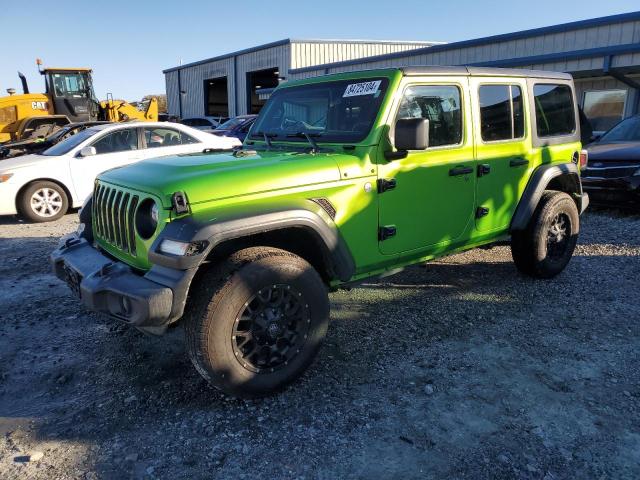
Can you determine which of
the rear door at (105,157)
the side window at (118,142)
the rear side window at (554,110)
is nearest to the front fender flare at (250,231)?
the rear side window at (554,110)

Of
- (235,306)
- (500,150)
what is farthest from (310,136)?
(500,150)

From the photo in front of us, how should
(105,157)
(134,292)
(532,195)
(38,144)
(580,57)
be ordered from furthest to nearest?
1. (580,57)
2. (38,144)
3. (105,157)
4. (532,195)
5. (134,292)

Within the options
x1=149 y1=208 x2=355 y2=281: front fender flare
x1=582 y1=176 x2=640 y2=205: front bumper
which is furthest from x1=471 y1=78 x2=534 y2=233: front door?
x1=582 y1=176 x2=640 y2=205: front bumper

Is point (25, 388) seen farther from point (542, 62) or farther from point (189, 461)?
point (542, 62)

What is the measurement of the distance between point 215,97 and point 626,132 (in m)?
29.8

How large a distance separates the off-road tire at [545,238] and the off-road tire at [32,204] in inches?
272

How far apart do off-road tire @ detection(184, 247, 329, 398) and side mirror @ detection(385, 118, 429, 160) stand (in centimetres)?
105

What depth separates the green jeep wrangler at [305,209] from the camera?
9.36 feet

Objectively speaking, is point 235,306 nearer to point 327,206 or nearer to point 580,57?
point 327,206

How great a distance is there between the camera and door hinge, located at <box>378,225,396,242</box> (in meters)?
3.59

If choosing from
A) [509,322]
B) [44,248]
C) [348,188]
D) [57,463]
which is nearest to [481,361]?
[509,322]

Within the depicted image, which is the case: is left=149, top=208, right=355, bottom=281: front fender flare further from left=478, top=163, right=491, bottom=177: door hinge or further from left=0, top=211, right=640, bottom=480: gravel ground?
left=478, top=163, right=491, bottom=177: door hinge

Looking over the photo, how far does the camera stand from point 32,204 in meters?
8.01

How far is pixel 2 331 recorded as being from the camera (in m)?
4.09
